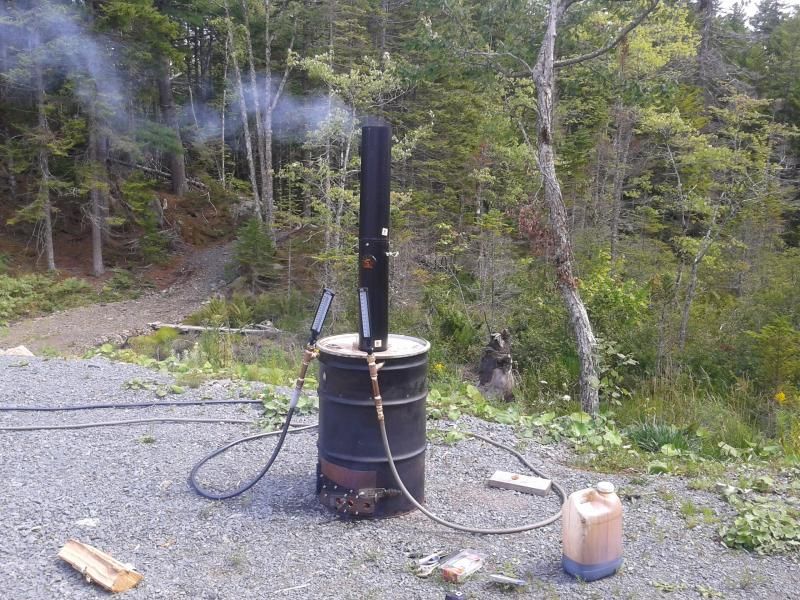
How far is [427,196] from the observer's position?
61.9ft

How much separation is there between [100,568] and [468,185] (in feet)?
58.9

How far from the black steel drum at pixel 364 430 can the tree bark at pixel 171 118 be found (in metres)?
18.0

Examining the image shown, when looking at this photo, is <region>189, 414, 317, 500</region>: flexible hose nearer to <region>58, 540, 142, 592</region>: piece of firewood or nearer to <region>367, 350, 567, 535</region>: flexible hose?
<region>367, 350, 567, 535</region>: flexible hose

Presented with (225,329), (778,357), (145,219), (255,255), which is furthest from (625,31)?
(145,219)

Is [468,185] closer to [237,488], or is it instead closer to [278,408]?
[278,408]

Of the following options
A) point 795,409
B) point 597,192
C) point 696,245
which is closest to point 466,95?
point 597,192

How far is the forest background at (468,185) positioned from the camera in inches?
313

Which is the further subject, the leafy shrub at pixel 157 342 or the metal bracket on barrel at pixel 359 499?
the leafy shrub at pixel 157 342

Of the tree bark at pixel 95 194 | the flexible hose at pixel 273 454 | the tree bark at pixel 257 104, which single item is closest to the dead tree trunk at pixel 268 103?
the tree bark at pixel 257 104

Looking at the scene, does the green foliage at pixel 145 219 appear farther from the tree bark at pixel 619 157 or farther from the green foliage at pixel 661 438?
the green foliage at pixel 661 438

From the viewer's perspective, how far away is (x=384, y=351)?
11.6 ft

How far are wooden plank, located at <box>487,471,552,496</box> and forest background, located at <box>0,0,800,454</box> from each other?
6.25 feet

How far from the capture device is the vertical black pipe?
3484 mm

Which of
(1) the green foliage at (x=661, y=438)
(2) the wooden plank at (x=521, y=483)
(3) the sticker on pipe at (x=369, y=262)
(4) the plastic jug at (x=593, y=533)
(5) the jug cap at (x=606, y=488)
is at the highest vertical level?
(3) the sticker on pipe at (x=369, y=262)
